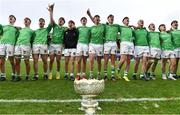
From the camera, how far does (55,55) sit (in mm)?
16156

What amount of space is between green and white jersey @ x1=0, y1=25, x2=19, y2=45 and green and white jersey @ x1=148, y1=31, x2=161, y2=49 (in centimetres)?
493

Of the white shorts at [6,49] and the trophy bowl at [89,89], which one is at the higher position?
the white shorts at [6,49]

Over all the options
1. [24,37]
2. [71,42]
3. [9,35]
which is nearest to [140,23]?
[71,42]

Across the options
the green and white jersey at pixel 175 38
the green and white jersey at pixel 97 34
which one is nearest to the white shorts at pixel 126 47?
the green and white jersey at pixel 97 34

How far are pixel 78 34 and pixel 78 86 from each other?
835 centimetres

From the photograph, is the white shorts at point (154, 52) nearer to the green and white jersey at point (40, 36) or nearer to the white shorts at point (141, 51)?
the white shorts at point (141, 51)

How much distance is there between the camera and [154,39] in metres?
16.4

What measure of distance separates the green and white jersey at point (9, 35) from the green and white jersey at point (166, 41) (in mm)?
5434

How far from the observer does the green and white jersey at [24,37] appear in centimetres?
1561

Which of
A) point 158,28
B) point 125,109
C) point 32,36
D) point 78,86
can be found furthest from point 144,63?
point 78,86

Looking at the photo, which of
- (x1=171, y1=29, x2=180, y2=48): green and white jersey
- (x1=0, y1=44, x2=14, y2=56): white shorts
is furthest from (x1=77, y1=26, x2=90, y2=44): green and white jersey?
(x1=171, y1=29, x2=180, y2=48): green and white jersey

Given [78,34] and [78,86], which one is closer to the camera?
[78,86]

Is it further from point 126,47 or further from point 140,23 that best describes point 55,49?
point 140,23

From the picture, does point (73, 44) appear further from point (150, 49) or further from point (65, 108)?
point (65, 108)
